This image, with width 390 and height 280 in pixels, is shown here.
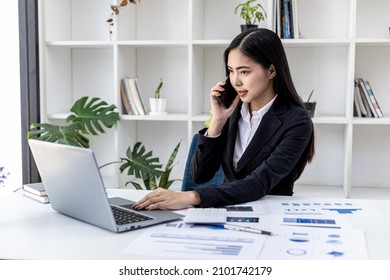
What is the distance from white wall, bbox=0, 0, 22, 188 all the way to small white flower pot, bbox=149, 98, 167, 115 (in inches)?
33.1

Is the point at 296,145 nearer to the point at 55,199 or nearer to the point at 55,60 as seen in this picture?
the point at 55,199

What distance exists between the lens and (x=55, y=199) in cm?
156

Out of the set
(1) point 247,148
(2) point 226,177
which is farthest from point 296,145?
(2) point 226,177

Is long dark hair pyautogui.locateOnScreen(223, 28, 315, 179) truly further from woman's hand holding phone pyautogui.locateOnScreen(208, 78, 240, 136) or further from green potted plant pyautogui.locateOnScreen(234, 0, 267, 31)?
green potted plant pyautogui.locateOnScreen(234, 0, 267, 31)

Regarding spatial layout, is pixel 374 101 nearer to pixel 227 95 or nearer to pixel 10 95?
pixel 227 95

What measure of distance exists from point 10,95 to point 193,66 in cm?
118

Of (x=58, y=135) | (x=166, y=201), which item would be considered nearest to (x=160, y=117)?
(x=58, y=135)

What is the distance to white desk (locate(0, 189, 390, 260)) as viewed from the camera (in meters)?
1.21

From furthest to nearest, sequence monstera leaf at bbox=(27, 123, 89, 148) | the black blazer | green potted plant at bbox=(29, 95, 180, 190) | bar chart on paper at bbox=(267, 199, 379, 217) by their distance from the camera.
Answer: green potted plant at bbox=(29, 95, 180, 190) < monstera leaf at bbox=(27, 123, 89, 148) < the black blazer < bar chart on paper at bbox=(267, 199, 379, 217)

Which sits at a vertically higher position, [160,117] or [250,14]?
[250,14]

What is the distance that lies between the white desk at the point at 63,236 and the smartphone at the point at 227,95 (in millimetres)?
791

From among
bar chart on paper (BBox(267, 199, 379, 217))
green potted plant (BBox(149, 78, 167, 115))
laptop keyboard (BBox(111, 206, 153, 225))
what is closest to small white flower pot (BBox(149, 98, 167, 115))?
green potted plant (BBox(149, 78, 167, 115))

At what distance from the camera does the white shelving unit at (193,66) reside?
317 cm

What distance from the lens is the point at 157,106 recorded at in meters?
3.26
